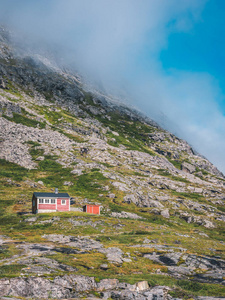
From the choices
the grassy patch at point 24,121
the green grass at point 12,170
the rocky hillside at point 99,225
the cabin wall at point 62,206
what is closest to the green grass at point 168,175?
the rocky hillside at point 99,225

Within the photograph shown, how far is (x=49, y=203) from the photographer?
8019 centimetres

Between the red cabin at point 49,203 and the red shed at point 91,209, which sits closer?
the red cabin at point 49,203

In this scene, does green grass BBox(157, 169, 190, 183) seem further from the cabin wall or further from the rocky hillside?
the cabin wall

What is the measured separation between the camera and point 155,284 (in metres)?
26.2

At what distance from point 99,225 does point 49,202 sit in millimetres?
21492

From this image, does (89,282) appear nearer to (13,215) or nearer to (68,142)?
(13,215)

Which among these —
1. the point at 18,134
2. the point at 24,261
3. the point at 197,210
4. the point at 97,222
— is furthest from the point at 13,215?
the point at 18,134

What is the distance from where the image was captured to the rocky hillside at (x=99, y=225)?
995 inches

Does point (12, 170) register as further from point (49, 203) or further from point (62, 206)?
point (62, 206)

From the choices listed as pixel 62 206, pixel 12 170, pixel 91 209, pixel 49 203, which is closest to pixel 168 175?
pixel 91 209

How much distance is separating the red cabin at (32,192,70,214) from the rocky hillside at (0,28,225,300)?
4.81 metres

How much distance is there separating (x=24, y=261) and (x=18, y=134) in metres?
146

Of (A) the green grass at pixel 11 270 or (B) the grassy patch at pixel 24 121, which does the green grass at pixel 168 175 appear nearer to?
(B) the grassy patch at pixel 24 121

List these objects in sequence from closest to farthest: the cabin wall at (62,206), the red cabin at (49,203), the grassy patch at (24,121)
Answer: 1. the red cabin at (49,203)
2. the cabin wall at (62,206)
3. the grassy patch at (24,121)
